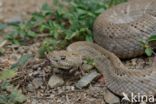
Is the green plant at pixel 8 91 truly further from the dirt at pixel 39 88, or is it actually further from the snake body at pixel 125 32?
the snake body at pixel 125 32

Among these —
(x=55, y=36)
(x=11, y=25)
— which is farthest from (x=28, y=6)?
(x=55, y=36)

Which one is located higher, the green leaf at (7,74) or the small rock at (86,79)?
the green leaf at (7,74)

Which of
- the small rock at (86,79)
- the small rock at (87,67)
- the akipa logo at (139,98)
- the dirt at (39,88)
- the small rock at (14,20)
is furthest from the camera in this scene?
the small rock at (14,20)

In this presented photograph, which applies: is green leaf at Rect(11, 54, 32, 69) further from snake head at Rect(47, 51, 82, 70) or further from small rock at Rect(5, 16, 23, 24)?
small rock at Rect(5, 16, 23, 24)

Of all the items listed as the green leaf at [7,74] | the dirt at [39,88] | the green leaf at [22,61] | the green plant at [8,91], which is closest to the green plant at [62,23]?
the dirt at [39,88]

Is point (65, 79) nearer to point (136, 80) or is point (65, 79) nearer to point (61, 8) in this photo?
point (136, 80)
